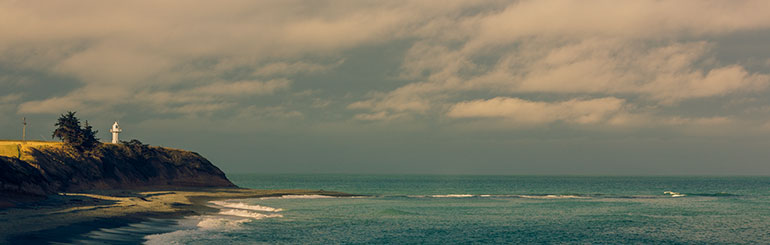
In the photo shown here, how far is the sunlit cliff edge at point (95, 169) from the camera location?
57903mm

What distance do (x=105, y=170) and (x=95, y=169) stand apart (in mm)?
2853

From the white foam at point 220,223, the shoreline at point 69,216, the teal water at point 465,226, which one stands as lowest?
the teal water at point 465,226

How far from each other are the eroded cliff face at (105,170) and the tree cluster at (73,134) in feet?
7.20

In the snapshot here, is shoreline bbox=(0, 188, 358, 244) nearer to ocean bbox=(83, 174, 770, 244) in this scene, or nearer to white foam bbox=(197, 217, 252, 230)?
ocean bbox=(83, 174, 770, 244)

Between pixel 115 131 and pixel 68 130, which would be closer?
pixel 68 130

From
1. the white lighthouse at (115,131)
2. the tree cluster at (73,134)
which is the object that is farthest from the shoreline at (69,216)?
the white lighthouse at (115,131)

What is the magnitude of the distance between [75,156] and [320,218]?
2282 inches

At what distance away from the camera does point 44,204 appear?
5269 centimetres

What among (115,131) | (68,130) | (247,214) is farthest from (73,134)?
(247,214)

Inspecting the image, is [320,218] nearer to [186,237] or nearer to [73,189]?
[186,237]

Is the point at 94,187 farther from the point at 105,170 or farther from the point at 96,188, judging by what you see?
the point at 105,170

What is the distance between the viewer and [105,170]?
3905 inches

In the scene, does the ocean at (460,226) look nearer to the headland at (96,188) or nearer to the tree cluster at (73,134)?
the headland at (96,188)

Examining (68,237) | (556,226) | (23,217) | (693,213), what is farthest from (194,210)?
(693,213)
